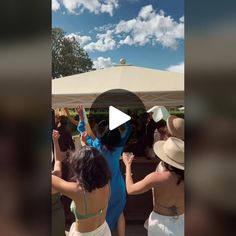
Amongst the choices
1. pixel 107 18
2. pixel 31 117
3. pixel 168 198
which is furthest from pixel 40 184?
pixel 107 18

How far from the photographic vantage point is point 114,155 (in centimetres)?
223

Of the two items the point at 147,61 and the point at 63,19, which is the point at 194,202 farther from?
the point at 63,19

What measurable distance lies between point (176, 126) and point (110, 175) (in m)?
0.55

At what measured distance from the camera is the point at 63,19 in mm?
2205

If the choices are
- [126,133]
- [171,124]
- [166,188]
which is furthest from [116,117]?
[166,188]

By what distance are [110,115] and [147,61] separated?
434 mm

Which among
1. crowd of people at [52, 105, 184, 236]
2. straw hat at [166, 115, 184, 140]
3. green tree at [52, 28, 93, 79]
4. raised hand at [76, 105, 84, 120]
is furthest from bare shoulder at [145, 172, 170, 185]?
green tree at [52, 28, 93, 79]

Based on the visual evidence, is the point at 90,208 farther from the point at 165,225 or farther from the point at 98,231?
the point at 165,225

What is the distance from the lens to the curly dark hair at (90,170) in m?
2.22

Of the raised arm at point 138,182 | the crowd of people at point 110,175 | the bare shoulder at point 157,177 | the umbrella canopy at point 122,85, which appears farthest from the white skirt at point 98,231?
the umbrella canopy at point 122,85

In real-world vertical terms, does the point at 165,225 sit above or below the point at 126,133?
below

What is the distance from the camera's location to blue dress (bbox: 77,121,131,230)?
222 cm

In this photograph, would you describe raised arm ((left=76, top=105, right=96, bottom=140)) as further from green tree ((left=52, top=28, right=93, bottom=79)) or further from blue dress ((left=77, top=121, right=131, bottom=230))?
green tree ((left=52, top=28, right=93, bottom=79))

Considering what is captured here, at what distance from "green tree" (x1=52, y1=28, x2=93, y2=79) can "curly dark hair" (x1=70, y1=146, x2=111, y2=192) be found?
1.79ft
